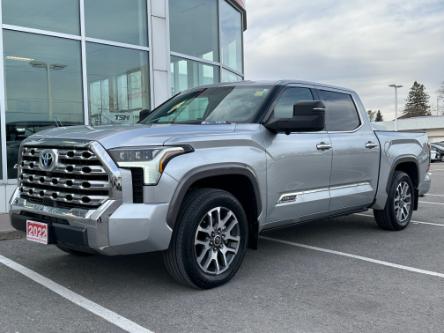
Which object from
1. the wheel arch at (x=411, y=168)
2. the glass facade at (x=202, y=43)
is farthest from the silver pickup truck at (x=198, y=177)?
the glass facade at (x=202, y=43)

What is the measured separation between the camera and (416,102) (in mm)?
108688

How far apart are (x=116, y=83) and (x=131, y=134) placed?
7.29 m

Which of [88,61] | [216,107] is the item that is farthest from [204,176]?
[88,61]

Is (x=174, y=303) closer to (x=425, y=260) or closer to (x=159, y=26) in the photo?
(x=425, y=260)

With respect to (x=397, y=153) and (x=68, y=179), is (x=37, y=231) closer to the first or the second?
(x=68, y=179)

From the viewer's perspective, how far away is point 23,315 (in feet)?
12.6

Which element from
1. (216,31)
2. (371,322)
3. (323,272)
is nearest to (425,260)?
(323,272)

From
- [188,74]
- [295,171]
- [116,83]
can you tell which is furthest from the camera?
[188,74]

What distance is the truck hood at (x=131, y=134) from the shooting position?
394 centimetres

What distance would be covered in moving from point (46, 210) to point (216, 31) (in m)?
10.6

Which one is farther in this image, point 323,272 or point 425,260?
point 425,260

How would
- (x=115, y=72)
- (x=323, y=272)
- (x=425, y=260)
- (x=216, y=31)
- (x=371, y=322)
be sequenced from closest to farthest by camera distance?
(x=371, y=322) < (x=323, y=272) < (x=425, y=260) < (x=115, y=72) < (x=216, y=31)

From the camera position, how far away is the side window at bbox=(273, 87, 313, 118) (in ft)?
17.1

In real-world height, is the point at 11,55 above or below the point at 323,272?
above
